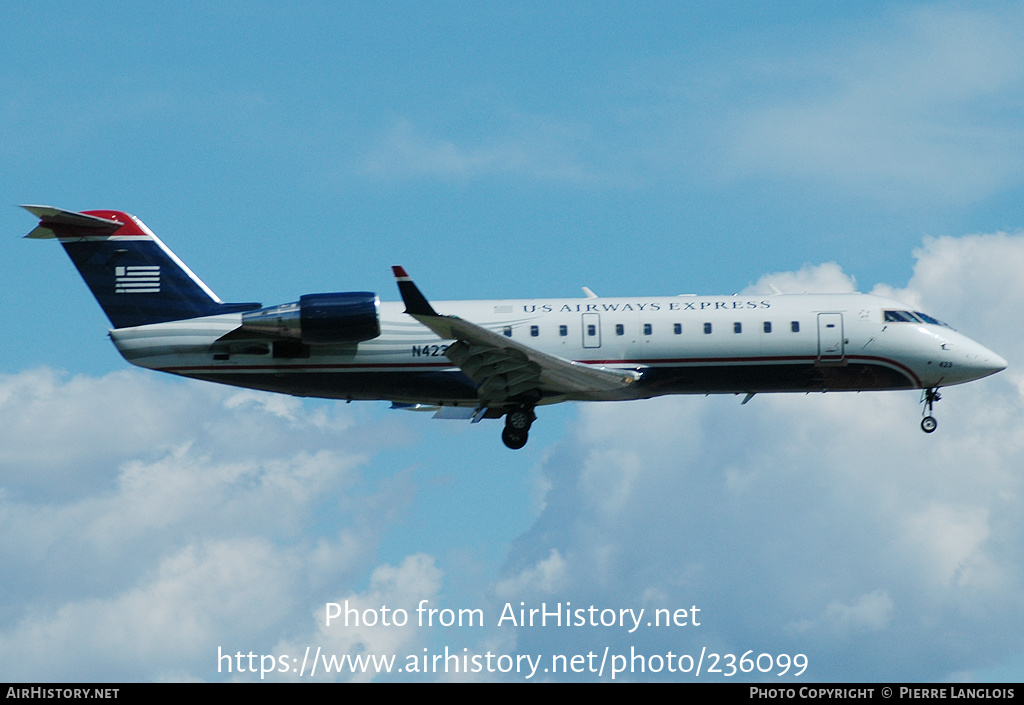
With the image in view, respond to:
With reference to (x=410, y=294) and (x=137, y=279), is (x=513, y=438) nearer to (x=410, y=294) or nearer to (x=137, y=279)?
(x=410, y=294)

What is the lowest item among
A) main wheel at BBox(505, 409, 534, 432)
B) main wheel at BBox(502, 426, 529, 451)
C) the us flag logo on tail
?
main wheel at BBox(502, 426, 529, 451)

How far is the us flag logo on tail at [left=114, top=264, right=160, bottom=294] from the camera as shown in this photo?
3162cm

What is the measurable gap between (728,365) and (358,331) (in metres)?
9.13

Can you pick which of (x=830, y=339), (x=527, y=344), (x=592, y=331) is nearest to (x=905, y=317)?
(x=830, y=339)

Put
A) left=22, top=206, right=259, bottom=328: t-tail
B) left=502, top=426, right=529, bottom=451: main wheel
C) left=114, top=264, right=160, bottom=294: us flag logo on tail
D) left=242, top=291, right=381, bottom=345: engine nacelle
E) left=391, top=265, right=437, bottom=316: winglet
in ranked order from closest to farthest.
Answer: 1. left=391, top=265, right=437, bottom=316: winglet
2. left=242, top=291, right=381, bottom=345: engine nacelle
3. left=502, top=426, right=529, bottom=451: main wheel
4. left=22, top=206, right=259, bottom=328: t-tail
5. left=114, top=264, right=160, bottom=294: us flag logo on tail

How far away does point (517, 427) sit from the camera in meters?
30.9

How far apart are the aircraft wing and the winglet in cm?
2

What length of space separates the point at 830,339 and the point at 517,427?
8095mm

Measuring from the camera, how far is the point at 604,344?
3047 cm

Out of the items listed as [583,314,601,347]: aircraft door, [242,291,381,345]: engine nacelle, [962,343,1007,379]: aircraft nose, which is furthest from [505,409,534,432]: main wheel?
[962,343,1007,379]: aircraft nose

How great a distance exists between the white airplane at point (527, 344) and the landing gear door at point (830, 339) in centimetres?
3

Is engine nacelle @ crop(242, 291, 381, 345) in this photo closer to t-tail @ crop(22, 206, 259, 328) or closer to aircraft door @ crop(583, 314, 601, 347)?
t-tail @ crop(22, 206, 259, 328)
